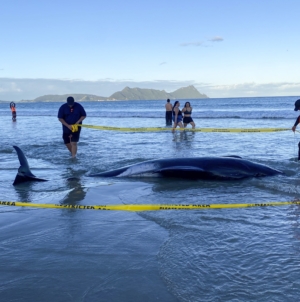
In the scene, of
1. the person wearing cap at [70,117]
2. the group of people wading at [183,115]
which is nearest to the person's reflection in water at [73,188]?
the person wearing cap at [70,117]

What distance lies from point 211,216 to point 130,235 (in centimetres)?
127

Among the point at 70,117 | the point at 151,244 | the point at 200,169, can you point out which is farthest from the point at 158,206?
the point at 70,117

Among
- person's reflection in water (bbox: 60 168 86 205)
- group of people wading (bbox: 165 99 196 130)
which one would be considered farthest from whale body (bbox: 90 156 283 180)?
group of people wading (bbox: 165 99 196 130)

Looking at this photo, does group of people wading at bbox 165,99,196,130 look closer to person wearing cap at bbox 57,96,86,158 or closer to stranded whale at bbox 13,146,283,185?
person wearing cap at bbox 57,96,86,158

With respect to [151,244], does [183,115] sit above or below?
above

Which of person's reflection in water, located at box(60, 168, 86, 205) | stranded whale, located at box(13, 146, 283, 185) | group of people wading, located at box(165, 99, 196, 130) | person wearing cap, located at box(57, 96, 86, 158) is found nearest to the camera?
person's reflection in water, located at box(60, 168, 86, 205)

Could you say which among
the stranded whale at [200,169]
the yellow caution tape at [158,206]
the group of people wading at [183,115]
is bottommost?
the yellow caution tape at [158,206]

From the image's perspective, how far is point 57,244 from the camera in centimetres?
446

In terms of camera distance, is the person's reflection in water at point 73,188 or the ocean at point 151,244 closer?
the ocean at point 151,244

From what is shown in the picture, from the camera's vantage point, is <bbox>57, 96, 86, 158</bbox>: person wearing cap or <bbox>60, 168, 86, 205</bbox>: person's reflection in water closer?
<bbox>60, 168, 86, 205</bbox>: person's reflection in water

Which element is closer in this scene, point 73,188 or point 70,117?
point 73,188

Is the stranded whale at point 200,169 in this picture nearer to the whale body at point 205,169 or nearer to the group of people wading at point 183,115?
the whale body at point 205,169

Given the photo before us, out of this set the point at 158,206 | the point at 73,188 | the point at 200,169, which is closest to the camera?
the point at 158,206

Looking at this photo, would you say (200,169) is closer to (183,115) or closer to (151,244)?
(151,244)
